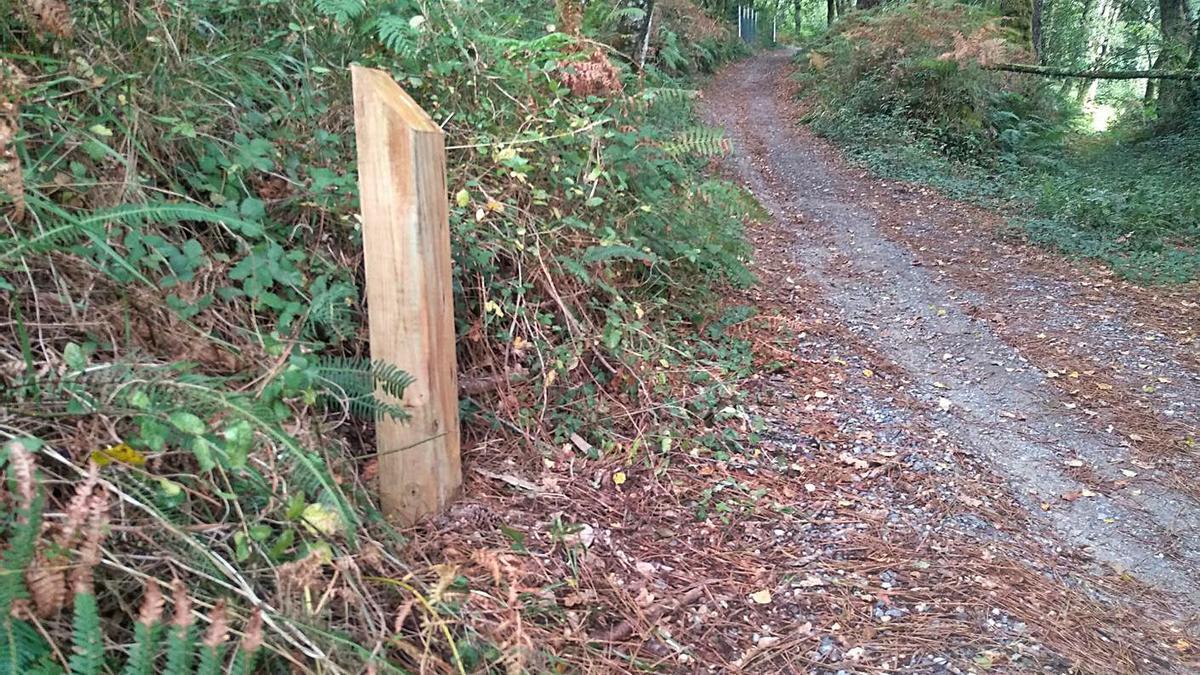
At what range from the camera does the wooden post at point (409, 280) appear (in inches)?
86.7

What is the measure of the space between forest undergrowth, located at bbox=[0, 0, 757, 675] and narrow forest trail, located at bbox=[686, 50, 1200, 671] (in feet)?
2.70

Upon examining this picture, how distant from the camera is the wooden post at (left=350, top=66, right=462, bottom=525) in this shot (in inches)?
86.7

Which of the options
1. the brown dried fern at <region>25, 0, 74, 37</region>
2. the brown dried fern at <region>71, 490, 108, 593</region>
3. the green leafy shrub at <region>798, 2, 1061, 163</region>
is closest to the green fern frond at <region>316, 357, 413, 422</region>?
the brown dried fern at <region>71, 490, 108, 593</region>

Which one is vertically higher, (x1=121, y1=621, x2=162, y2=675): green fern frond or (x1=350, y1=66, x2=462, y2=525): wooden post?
(x1=350, y1=66, x2=462, y2=525): wooden post

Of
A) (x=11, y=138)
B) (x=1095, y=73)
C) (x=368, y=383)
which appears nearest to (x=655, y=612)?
(x=368, y=383)

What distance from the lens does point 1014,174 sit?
11.1 m

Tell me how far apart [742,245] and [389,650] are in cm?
425

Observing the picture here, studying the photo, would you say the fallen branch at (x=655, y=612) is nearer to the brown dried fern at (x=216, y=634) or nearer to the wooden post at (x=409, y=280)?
the wooden post at (x=409, y=280)

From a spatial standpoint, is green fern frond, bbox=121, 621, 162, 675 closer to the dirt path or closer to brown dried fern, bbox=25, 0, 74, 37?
the dirt path

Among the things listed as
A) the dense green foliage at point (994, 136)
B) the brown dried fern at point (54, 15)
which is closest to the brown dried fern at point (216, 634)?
the brown dried fern at point (54, 15)

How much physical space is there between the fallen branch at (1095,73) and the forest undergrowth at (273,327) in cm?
1014

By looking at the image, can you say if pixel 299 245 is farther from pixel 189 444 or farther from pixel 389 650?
pixel 389 650

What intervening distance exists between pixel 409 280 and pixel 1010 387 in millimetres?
3718

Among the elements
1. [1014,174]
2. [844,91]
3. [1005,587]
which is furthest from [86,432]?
[844,91]
